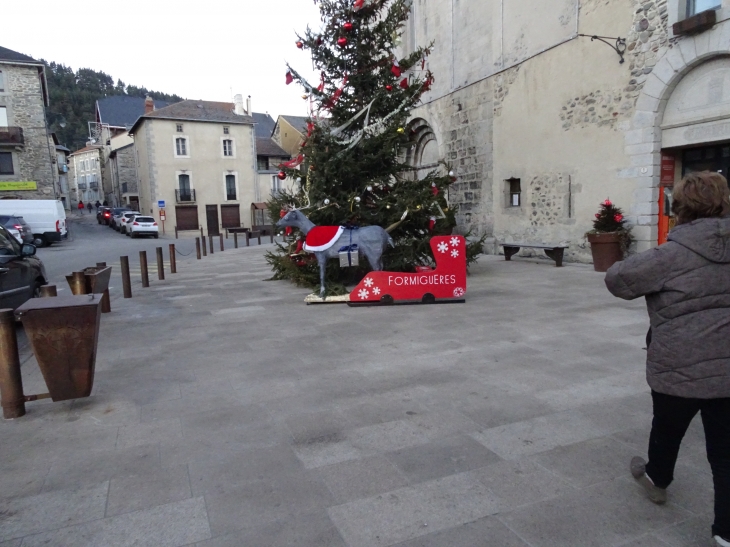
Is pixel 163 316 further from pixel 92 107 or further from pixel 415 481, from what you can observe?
pixel 92 107

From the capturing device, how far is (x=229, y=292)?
30.8 feet

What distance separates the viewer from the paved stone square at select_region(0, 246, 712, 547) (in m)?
2.40

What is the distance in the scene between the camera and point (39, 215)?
24.5 metres

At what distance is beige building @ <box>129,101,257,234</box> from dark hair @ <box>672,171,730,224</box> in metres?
38.1

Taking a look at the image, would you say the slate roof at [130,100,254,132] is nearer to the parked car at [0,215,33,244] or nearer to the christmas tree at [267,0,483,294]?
the parked car at [0,215,33,244]

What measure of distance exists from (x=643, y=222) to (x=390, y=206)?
5185 mm

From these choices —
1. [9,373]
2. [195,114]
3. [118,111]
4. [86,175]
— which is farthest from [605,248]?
[86,175]

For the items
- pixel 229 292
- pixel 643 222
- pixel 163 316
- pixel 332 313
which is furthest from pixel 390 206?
pixel 643 222

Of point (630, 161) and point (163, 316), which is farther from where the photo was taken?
point (630, 161)

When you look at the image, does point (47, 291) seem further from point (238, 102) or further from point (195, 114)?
point (238, 102)

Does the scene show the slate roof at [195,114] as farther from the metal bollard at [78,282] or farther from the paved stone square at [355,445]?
the paved stone square at [355,445]

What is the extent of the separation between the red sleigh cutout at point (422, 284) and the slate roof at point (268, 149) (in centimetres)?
3749

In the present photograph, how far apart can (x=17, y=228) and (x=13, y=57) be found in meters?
20.4

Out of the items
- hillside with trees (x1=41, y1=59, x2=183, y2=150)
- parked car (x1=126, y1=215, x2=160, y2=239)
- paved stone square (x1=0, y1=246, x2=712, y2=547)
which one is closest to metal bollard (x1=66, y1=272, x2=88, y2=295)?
paved stone square (x1=0, y1=246, x2=712, y2=547)
